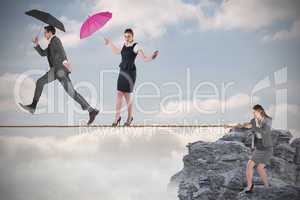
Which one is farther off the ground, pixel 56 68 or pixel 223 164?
pixel 56 68

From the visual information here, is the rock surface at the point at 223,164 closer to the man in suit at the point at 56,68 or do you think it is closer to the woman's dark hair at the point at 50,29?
the man in suit at the point at 56,68

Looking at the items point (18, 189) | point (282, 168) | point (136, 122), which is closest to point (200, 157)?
point (282, 168)

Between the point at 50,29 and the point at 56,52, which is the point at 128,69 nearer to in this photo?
the point at 56,52

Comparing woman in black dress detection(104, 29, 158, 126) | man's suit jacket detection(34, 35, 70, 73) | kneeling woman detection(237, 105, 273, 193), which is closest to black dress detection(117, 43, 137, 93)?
woman in black dress detection(104, 29, 158, 126)

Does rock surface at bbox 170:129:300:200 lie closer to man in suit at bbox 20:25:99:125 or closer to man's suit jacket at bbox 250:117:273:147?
man's suit jacket at bbox 250:117:273:147

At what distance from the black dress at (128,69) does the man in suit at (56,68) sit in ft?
1.63

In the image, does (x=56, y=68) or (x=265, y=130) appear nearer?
(x=265, y=130)

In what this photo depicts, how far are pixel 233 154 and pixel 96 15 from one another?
269 centimetres

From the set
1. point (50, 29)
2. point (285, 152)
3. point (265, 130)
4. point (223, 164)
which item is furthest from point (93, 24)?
point (285, 152)

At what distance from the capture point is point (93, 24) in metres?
4.93

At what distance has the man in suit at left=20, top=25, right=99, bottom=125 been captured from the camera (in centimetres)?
493

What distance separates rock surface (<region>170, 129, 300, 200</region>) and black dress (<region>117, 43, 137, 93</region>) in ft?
4.76

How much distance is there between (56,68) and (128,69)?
82 centimetres

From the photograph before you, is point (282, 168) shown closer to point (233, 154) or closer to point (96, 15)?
point (233, 154)
